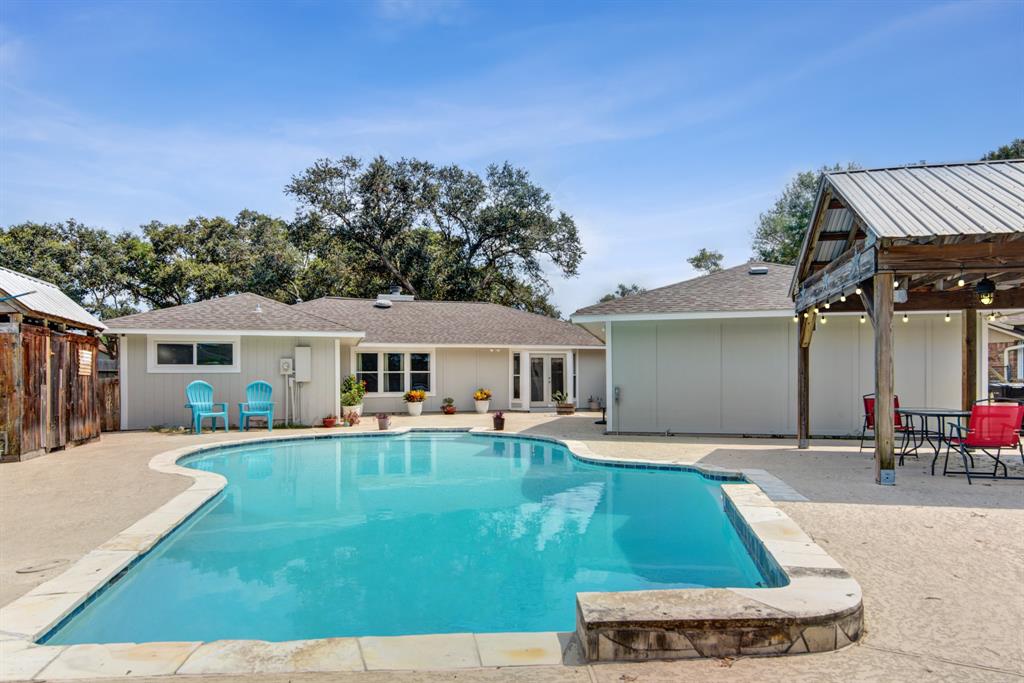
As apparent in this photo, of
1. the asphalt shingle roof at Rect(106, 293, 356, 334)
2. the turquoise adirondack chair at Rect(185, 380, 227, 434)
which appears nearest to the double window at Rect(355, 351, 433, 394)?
the asphalt shingle roof at Rect(106, 293, 356, 334)

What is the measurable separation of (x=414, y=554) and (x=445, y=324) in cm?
1445

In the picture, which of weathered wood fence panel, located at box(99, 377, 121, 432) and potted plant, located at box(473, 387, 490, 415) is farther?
potted plant, located at box(473, 387, 490, 415)

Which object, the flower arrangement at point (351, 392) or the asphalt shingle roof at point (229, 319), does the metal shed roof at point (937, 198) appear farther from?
the flower arrangement at point (351, 392)

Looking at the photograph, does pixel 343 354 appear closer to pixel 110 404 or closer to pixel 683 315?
pixel 110 404

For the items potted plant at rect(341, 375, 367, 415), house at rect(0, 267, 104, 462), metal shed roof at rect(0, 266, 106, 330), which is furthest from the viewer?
potted plant at rect(341, 375, 367, 415)

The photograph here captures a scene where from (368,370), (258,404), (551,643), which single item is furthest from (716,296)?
(551,643)

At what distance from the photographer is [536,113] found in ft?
52.5

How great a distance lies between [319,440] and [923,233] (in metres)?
11.2

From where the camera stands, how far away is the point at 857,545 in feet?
15.7

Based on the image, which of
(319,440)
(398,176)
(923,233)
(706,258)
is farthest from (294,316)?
(706,258)

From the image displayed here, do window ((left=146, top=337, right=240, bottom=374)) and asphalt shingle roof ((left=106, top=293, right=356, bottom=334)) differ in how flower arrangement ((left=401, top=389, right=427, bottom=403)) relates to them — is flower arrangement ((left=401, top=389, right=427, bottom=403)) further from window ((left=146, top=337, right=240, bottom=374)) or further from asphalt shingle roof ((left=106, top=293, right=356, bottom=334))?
window ((left=146, top=337, right=240, bottom=374))

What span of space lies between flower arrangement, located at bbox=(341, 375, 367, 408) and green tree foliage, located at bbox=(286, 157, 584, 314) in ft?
47.8

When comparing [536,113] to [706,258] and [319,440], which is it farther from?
[706,258]

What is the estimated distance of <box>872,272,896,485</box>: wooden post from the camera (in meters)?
6.87
